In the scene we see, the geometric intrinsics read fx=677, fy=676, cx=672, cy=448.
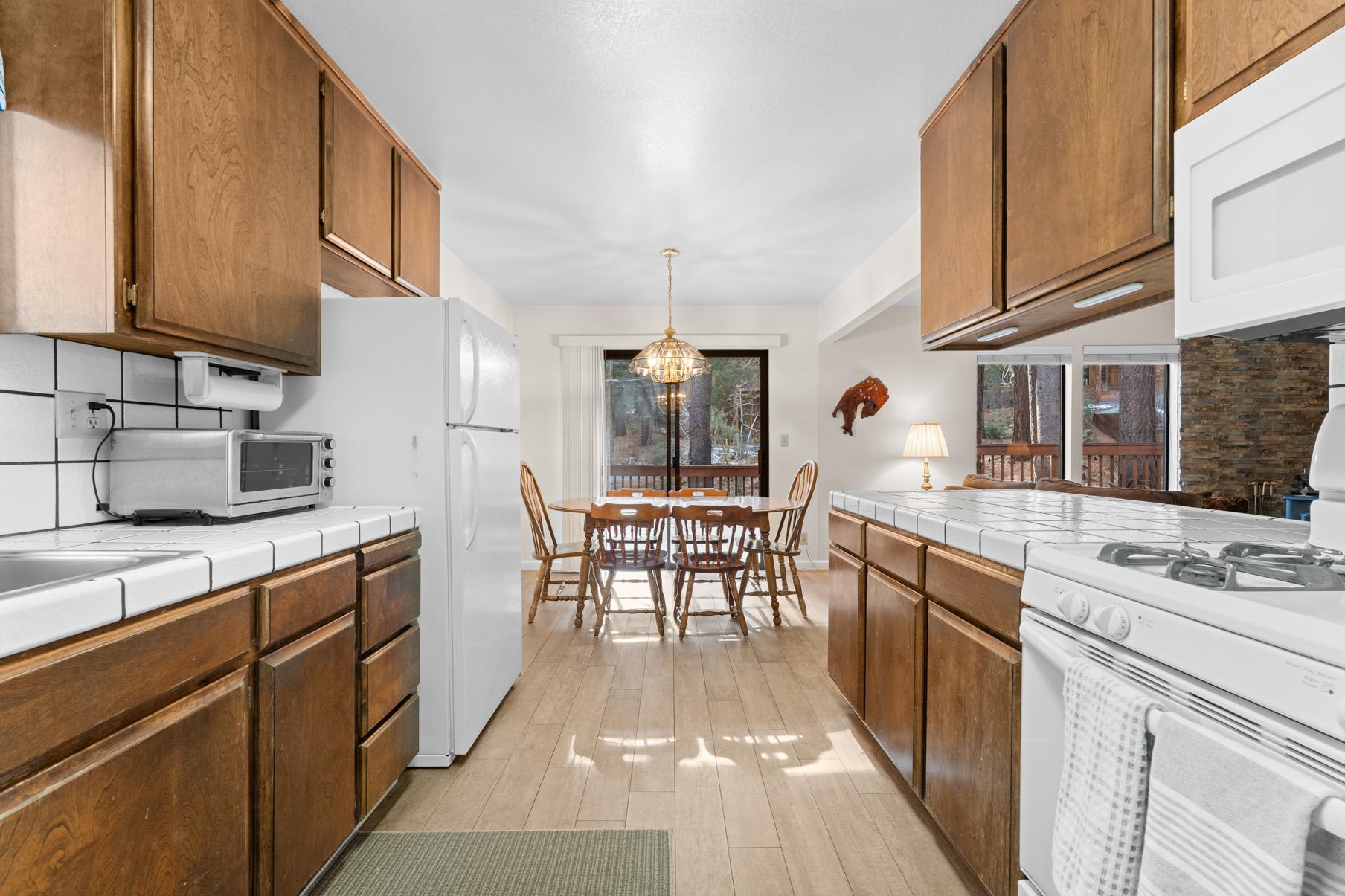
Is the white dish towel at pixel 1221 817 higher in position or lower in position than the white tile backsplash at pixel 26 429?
lower

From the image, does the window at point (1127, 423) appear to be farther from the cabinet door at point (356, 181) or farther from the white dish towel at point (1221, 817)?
A: the white dish towel at point (1221, 817)

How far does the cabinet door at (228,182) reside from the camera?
56.3 inches

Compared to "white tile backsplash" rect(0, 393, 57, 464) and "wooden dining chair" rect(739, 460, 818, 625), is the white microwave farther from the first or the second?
"wooden dining chair" rect(739, 460, 818, 625)

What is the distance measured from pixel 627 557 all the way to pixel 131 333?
2.89m

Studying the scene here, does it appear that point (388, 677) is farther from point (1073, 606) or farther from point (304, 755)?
point (1073, 606)

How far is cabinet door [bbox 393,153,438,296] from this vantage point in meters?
2.73

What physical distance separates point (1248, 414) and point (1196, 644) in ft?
20.9

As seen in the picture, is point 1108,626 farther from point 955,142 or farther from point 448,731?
point 448,731

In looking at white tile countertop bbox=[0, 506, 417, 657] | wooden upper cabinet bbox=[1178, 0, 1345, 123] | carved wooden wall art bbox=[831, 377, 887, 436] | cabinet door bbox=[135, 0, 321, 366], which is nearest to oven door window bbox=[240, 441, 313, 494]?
white tile countertop bbox=[0, 506, 417, 657]

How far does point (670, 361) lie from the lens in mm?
4539

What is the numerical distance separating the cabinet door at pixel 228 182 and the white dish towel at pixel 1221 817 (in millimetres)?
1915

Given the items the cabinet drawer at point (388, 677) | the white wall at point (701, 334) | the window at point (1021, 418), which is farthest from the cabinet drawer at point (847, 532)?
the window at point (1021, 418)

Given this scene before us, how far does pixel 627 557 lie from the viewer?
402 centimetres

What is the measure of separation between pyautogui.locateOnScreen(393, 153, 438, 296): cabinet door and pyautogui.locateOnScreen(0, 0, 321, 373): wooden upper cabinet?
96cm
